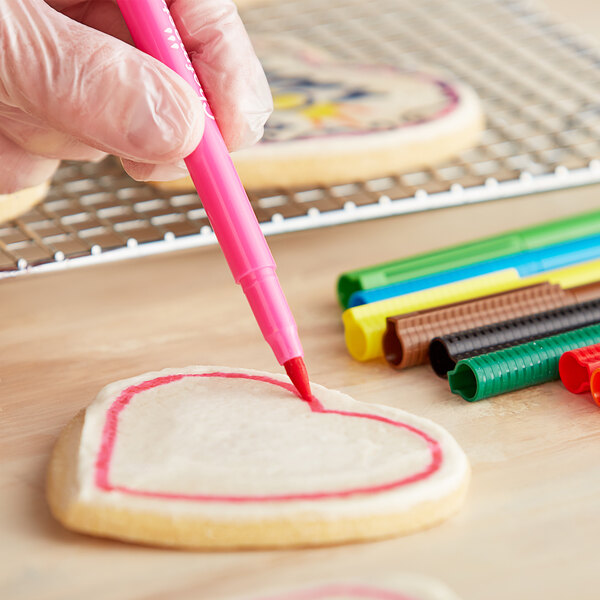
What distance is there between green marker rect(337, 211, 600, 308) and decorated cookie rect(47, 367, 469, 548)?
0.68ft

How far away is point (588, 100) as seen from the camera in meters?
1.30

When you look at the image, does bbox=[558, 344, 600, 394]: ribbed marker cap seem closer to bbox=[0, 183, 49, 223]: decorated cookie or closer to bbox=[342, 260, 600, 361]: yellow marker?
bbox=[342, 260, 600, 361]: yellow marker

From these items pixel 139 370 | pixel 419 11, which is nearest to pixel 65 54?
pixel 139 370

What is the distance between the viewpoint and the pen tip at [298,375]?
2.22 feet

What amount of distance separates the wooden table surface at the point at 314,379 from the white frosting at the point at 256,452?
29 mm

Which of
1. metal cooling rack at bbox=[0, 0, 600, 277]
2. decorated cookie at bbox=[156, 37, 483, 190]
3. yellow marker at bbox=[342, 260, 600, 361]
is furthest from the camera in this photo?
decorated cookie at bbox=[156, 37, 483, 190]

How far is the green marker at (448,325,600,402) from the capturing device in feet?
2.33

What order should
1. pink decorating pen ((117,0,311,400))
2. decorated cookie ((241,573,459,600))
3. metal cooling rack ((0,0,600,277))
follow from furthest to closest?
metal cooling rack ((0,0,600,277))
pink decorating pen ((117,0,311,400))
decorated cookie ((241,573,459,600))

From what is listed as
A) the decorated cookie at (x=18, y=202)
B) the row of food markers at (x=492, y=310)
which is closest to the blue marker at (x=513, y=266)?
the row of food markers at (x=492, y=310)

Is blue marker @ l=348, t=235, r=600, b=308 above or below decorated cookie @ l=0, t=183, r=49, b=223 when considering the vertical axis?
below

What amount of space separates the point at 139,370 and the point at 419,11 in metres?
1.21

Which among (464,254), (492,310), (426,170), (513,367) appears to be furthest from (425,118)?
(513,367)

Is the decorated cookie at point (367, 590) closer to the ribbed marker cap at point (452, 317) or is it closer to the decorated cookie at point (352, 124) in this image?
the ribbed marker cap at point (452, 317)

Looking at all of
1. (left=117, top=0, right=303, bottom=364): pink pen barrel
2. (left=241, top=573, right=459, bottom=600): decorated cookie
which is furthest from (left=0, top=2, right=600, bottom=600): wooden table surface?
(left=117, top=0, right=303, bottom=364): pink pen barrel
